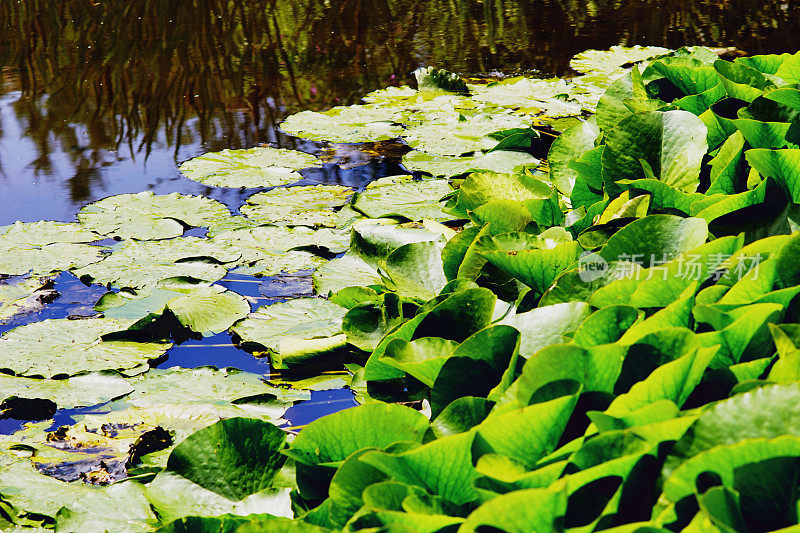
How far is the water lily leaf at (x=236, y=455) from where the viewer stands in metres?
0.82

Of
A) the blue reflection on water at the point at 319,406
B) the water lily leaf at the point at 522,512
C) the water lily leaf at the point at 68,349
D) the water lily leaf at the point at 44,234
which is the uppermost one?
the water lily leaf at the point at 522,512

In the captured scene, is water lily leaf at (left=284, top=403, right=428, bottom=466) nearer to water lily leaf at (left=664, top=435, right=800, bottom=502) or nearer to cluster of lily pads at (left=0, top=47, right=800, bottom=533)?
cluster of lily pads at (left=0, top=47, right=800, bottom=533)

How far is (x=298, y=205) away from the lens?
2182mm

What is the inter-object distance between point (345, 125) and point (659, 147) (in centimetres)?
184

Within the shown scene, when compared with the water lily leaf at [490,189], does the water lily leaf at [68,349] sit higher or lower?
lower

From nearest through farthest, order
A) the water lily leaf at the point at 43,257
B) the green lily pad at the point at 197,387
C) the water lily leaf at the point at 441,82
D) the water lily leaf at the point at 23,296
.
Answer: the green lily pad at the point at 197,387 < the water lily leaf at the point at 23,296 < the water lily leaf at the point at 43,257 < the water lily leaf at the point at 441,82

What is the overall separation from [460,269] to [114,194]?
1666 mm

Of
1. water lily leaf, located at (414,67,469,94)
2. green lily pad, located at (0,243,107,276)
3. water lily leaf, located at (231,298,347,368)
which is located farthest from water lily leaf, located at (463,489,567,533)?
water lily leaf, located at (414,67,469,94)

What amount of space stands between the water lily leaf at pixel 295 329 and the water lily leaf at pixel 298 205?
19.3 inches

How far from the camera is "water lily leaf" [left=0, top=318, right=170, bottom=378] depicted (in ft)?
4.70

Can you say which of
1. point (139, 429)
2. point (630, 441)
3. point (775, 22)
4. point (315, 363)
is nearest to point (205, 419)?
point (139, 429)

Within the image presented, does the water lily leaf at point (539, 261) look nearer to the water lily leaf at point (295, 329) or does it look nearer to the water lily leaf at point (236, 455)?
the water lily leaf at point (236, 455)

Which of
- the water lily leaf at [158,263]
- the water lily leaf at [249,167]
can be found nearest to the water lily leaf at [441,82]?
the water lily leaf at [249,167]

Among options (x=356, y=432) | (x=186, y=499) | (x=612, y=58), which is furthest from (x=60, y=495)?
(x=612, y=58)
